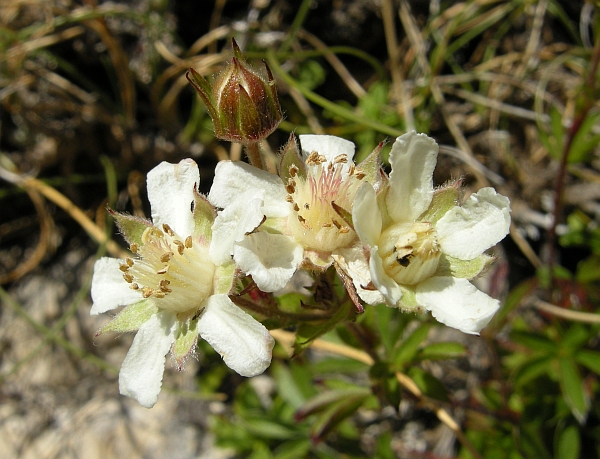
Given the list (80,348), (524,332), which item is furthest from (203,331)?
(80,348)

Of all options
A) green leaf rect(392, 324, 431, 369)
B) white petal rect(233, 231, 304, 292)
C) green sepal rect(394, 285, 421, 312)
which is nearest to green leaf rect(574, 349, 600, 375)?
green leaf rect(392, 324, 431, 369)

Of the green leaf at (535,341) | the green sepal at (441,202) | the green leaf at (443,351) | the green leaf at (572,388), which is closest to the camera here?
the green sepal at (441,202)

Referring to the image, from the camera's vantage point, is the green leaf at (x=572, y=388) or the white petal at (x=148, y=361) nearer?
the white petal at (x=148, y=361)

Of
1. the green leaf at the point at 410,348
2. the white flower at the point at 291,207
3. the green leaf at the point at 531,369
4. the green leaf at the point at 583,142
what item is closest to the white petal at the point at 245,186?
the white flower at the point at 291,207

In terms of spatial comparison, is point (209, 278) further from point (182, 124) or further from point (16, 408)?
point (16, 408)

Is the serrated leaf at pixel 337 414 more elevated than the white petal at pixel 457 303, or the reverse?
the white petal at pixel 457 303

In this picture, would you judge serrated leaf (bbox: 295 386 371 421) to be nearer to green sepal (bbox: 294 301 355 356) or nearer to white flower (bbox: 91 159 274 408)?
green sepal (bbox: 294 301 355 356)

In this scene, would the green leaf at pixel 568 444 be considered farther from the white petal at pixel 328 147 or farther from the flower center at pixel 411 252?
the white petal at pixel 328 147
